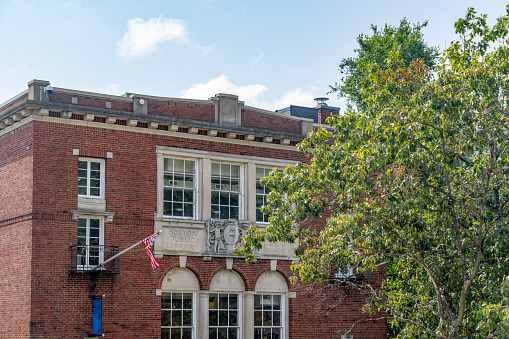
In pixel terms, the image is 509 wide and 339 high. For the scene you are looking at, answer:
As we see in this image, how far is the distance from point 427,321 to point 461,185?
4.59 metres

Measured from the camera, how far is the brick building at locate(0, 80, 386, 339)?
2447 cm

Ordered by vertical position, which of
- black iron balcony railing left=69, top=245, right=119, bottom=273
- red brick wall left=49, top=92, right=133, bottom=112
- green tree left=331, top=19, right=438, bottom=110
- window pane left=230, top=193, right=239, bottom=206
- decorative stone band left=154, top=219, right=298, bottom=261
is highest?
green tree left=331, top=19, right=438, bottom=110

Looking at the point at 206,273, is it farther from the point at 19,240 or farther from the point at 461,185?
the point at 461,185

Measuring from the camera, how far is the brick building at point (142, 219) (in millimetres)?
→ 24469

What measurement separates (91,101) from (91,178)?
2399 millimetres

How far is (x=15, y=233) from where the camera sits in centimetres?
2508

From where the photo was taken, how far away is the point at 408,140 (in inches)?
751

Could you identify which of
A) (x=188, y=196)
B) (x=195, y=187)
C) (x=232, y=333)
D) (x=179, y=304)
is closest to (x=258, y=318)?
(x=232, y=333)

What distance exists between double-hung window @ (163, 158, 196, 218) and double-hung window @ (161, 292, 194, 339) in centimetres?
267

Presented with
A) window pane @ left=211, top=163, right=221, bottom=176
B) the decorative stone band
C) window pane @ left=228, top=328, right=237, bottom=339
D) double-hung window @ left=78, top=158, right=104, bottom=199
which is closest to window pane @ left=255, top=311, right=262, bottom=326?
window pane @ left=228, top=328, right=237, bottom=339

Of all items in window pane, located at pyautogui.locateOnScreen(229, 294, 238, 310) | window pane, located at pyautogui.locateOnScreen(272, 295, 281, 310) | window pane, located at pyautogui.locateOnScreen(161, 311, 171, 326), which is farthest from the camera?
window pane, located at pyautogui.locateOnScreen(272, 295, 281, 310)

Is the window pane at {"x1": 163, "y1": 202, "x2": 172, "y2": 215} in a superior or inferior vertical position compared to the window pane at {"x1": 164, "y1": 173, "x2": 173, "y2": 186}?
inferior

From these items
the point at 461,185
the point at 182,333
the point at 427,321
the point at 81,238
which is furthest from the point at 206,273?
the point at 461,185

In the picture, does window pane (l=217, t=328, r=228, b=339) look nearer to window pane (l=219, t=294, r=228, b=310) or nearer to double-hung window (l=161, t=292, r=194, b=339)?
window pane (l=219, t=294, r=228, b=310)
